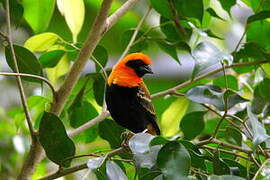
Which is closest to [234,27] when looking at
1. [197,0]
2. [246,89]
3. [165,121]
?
[246,89]

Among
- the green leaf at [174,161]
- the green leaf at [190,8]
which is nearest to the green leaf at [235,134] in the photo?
the green leaf at [174,161]

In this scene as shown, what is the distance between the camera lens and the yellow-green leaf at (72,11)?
83.1 inches

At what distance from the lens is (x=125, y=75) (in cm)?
265

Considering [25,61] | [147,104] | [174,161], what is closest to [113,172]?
[174,161]

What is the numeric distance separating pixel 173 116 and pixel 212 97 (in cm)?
52

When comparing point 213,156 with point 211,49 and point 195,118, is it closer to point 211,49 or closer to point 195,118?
point 211,49

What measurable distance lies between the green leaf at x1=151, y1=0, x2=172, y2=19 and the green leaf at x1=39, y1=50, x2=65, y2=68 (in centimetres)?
42

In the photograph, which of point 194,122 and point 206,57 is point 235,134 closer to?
point 206,57

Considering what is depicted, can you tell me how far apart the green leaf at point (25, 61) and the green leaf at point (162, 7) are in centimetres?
53

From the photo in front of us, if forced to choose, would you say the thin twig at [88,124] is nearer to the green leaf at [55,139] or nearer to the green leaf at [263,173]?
the green leaf at [55,139]

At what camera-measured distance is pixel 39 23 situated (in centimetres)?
218

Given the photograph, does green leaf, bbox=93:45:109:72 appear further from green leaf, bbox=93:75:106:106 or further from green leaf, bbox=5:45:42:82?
green leaf, bbox=5:45:42:82

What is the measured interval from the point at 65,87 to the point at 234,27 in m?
2.63

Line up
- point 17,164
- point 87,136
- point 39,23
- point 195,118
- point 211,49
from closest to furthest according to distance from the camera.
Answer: point 211,49
point 39,23
point 195,118
point 87,136
point 17,164
